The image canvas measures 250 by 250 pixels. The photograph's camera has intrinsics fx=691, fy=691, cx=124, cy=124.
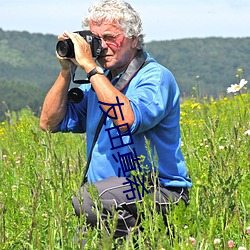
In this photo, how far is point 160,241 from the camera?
220 cm

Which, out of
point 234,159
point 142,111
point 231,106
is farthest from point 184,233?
point 231,106

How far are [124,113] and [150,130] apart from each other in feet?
1.22

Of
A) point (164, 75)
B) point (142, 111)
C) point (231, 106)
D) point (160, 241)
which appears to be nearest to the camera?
point (160, 241)

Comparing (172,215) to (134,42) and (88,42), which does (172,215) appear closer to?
(88,42)

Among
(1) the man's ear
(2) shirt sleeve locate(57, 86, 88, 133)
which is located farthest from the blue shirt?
(2) shirt sleeve locate(57, 86, 88, 133)

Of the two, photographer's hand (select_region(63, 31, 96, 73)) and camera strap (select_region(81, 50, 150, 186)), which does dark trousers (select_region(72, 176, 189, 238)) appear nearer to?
camera strap (select_region(81, 50, 150, 186))

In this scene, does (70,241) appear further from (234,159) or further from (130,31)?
(130,31)

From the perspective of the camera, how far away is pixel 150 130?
3504 mm

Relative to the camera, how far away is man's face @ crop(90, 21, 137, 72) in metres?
3.53

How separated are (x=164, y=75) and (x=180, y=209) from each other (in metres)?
1.24

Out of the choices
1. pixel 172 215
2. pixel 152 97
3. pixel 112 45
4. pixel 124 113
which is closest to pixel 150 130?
pixel 152 97

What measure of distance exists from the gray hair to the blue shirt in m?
0.19

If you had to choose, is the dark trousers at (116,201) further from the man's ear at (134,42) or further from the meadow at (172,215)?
the man's ear at (134,42)

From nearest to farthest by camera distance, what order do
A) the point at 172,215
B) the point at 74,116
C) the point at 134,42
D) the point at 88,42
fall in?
1. the point at 172,215
2. the point at 88,42
3. the point at 134,42
4. the point at 74,116
